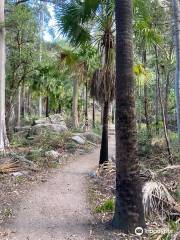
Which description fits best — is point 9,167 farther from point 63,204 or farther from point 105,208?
point 105,208

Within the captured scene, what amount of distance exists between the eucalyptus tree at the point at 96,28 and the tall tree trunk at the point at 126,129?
5209 mm

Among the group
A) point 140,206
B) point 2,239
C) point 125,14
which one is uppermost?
point 125,14

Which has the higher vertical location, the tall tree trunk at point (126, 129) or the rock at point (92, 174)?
the tall tree trunk at point (126, 129)

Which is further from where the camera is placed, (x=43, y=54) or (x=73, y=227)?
(x=43, y=54)

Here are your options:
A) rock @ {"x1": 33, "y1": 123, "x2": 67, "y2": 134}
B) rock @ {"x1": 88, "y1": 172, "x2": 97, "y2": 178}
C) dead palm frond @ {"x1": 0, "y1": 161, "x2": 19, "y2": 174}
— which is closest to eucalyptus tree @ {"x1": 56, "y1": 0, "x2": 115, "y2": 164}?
rock @ {"x1": 88, "y1": 172, "x2": 97, "y2": 178}

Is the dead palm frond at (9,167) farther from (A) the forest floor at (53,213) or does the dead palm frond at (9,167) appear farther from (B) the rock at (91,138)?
(B) the rock at (91,138)

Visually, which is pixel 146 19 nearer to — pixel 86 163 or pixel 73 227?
pixel 86 163

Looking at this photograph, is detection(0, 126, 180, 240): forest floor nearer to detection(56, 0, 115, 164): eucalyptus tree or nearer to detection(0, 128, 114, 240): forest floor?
detection(0, 128, 114, 240): forest floor

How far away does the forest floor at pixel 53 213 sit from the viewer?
22.7 feet

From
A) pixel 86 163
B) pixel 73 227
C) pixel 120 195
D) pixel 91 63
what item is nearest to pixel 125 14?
pixel 120 195

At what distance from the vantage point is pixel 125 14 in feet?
21.8

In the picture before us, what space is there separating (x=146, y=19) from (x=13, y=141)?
1011cm

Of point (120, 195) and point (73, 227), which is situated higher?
point (120, 195)

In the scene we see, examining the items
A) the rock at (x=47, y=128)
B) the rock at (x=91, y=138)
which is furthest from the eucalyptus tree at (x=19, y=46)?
the rock at (x=91, y=138)
